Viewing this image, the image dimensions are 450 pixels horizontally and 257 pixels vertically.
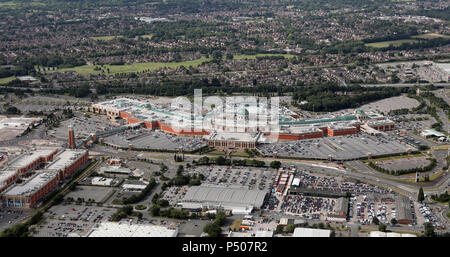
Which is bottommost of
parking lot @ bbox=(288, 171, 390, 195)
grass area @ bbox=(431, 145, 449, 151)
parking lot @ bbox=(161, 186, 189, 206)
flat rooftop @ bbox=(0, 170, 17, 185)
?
parking lot @ bbox=(161, 186, 189, 206)

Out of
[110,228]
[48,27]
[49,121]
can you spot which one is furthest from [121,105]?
[48,27]

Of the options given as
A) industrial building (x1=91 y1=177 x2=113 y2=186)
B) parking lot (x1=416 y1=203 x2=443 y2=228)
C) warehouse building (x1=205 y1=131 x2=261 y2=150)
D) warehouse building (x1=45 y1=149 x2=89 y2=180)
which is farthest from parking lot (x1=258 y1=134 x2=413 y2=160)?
warehouse building (x1=45 y1=149 x2=89 y2=180)

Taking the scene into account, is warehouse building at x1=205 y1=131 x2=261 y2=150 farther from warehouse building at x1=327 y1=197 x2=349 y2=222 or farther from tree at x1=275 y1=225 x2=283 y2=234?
tree at x1=275 y1=225 x2=283 y2=234

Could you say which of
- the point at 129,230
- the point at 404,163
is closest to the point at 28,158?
the point at 129,230

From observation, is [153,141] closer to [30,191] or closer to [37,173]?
[37,173]

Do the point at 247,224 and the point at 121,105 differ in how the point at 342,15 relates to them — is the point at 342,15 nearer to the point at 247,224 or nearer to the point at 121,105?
the point at 121,105

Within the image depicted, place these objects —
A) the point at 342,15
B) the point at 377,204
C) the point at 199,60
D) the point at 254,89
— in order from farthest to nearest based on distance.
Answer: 1. the point at 342,15
2. the point at 199,60
3. the point at 254,89
4. the point at 377,204
